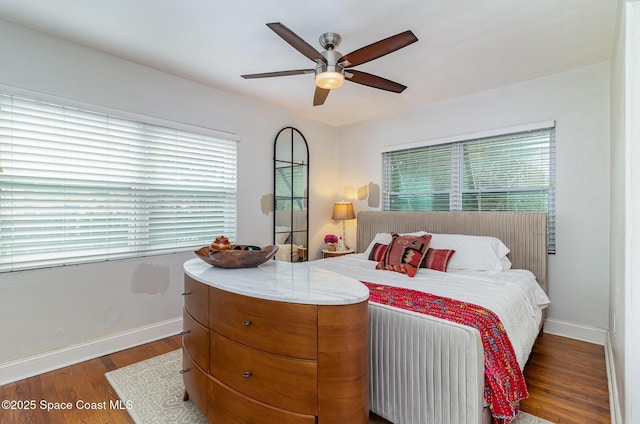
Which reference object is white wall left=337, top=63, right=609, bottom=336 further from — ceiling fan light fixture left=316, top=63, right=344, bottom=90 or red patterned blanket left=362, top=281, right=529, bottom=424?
ceiling fan light fixture left=316, top=63, right=344, bottom=90

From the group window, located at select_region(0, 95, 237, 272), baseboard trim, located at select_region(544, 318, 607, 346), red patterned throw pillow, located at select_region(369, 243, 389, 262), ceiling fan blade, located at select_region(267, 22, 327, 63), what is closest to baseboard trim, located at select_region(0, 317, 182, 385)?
window, located at select_region(0, 95, 237, 272)

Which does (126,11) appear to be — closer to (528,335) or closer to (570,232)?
(528,335)

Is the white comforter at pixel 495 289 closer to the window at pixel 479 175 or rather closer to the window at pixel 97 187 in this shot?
the window at pixel 479 175

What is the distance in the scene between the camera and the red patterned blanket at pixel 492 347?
1548 mm

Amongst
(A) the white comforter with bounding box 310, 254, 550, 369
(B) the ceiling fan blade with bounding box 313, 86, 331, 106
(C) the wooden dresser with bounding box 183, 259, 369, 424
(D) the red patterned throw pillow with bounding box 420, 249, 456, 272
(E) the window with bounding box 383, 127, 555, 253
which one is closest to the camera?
(C) the wooden dresser with bounding box 183, 259, 369, 424

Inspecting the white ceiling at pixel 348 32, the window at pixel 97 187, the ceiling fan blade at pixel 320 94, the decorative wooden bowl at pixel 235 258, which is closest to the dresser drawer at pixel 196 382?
the decorative wooden bowl at pixel 235 258

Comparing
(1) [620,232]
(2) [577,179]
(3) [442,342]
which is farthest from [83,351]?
(2) [577,179]

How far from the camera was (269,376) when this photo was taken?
1.36 metres

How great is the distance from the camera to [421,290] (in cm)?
223

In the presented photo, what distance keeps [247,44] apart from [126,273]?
231 cm

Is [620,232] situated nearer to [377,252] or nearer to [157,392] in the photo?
[377,252]

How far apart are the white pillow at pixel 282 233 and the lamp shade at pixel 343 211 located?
796 millimetres

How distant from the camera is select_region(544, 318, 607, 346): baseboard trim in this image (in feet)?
9.33

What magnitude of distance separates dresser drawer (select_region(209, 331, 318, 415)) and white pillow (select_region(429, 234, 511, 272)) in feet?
7.07
